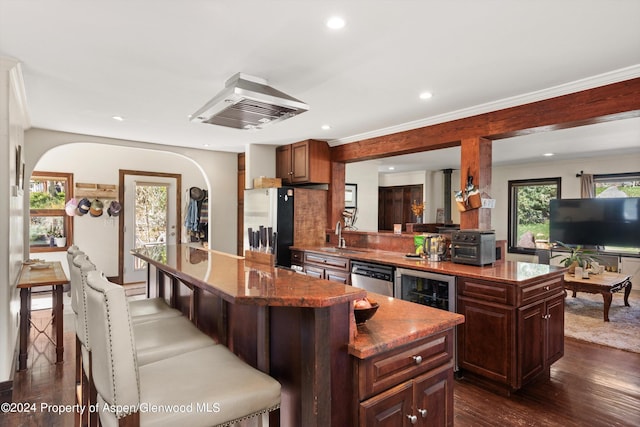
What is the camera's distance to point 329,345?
4.28 feet

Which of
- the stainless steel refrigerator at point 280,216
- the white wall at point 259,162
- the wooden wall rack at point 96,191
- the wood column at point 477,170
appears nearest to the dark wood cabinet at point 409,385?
the wood column at point 477,170

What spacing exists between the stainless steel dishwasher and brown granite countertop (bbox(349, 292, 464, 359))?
1564 mm

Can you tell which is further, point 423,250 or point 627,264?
point 627,264

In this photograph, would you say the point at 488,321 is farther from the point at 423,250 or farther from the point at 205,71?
the point at 205,71

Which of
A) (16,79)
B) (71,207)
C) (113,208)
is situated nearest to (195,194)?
(113,208)

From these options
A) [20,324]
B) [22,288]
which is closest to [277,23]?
[22,288]

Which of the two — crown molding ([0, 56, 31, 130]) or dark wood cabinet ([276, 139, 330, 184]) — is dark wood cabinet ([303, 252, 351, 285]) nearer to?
dark wood cabinet ([276, 139, 330, 184])

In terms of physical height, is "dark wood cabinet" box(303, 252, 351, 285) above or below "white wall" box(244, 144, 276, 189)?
below

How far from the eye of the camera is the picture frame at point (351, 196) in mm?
6492

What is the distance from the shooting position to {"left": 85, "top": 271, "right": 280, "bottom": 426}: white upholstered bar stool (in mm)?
1152

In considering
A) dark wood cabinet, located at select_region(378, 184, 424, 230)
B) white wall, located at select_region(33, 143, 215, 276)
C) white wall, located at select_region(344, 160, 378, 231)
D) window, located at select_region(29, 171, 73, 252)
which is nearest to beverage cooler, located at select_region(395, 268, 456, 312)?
white wall, located at select_region(344, 160, 378, 231)

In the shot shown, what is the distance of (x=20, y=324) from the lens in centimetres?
306

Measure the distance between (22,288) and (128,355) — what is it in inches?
102

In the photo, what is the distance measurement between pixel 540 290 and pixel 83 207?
261 inches
